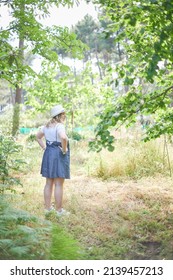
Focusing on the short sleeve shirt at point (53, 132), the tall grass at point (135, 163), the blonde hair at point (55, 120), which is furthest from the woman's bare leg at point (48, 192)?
the tall grass at point (135, 163)

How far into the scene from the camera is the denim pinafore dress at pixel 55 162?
5.12m

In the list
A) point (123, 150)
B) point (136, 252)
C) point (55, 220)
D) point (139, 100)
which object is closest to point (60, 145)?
point (55, 220)

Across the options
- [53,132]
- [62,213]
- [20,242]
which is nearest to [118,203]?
[62,213]

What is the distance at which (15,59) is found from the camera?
484 centimetres

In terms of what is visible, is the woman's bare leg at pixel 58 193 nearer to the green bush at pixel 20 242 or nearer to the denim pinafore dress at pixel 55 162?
the denim pinafore dress at pixel 55 162

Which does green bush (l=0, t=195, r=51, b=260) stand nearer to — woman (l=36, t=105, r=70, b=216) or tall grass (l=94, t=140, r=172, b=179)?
woman (l=36, t=105, r=70, b=216)

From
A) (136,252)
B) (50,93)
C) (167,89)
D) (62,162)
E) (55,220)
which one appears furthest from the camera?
(50,93)

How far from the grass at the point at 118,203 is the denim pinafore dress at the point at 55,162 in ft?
1.90

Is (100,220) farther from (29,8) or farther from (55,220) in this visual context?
(29,8)

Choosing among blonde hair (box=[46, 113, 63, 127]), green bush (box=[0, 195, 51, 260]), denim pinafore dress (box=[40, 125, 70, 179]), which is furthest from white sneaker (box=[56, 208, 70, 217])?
green bush (box=[0, 195, 51, 260])

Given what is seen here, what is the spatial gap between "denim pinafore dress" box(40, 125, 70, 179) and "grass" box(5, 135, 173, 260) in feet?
1.90

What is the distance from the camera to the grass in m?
4.01
